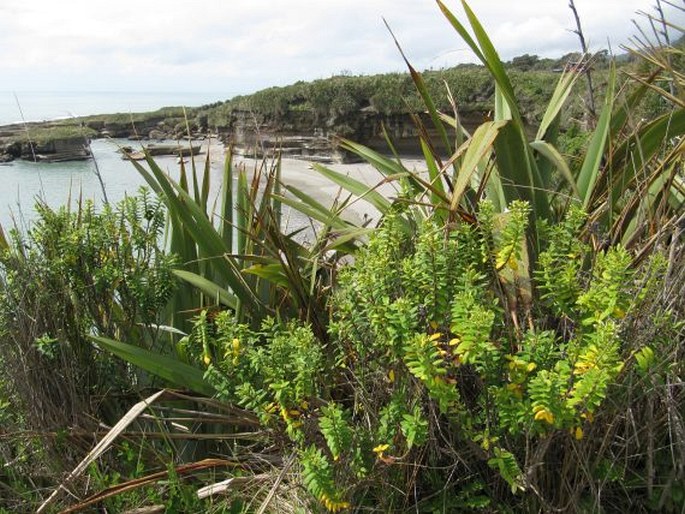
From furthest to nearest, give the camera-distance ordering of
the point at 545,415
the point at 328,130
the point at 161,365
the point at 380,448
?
the point at 328,130, the point at 161,365, the point at 380,448, the point at 545,415

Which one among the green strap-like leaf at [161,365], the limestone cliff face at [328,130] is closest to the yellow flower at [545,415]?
the green strap-like leaf at [161,365]

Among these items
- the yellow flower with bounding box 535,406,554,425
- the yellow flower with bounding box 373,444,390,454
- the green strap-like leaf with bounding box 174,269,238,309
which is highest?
the green strap-like leaf with bounding box 174,269,238,309

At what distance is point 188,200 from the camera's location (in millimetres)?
2490

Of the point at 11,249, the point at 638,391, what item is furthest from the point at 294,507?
the point at 11,249

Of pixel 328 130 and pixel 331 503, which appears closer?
pixel 331 503

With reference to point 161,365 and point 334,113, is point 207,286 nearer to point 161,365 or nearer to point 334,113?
point 161,365

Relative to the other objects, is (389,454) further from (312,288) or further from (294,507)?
(312,288)

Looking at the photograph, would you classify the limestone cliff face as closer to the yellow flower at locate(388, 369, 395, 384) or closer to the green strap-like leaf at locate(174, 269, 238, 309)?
the green strap-like leaf at locate(174, 269, 238, 309)

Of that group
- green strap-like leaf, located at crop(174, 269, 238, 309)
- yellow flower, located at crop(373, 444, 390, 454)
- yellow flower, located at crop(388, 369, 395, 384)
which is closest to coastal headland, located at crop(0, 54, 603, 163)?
green strap-like leaf, located at crop(174, 269, 238, 309)

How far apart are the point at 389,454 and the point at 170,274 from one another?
108 centimetres

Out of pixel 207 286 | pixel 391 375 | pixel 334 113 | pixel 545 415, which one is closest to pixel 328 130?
pixel 334 113

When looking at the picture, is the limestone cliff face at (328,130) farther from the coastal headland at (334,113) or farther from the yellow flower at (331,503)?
the yellow flower at (331,503)

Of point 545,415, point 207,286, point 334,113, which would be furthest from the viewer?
point 334,113

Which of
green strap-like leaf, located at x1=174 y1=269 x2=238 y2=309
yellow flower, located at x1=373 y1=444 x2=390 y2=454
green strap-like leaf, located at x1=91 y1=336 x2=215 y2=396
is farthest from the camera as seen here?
green strap-like leaf, located at x1=174 y1=269 x2=238 y2=309
